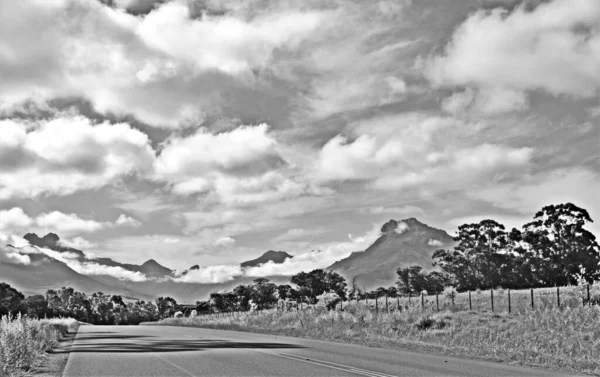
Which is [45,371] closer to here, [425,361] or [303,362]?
[303,362]

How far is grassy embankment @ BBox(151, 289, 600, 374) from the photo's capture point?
779 inches

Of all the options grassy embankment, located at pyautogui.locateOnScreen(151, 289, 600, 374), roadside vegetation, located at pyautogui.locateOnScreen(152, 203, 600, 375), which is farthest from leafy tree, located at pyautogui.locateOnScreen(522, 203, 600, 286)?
→ grassy embankment, located at pyautogui.locateOnScreen(151, 289, 600, 374)

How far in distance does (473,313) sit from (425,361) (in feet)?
73.0

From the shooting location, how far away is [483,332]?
2950cm

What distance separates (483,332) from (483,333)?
83 centimetres

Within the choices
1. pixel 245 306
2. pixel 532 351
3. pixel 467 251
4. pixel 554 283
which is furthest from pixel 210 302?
pixel 532 351

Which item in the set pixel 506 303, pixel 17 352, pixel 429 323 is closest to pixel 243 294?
pixel 506 303

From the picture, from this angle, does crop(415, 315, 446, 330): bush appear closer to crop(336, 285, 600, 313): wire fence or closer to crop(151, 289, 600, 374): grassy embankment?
crop(151, 289, 600, 374): grassy embankment

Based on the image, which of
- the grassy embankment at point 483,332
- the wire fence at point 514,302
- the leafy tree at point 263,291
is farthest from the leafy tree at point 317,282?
the grassy embankment at point 483,332

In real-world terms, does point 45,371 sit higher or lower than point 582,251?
lower

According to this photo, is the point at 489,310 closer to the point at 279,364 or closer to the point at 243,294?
the point at 279,364

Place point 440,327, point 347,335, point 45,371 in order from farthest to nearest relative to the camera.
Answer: point 440,327 → point 347,335 → point 45,371

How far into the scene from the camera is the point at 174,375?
14164mm

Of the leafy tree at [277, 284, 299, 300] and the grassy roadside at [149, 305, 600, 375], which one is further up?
the leafy tree at [277, 284, 299, 300]
